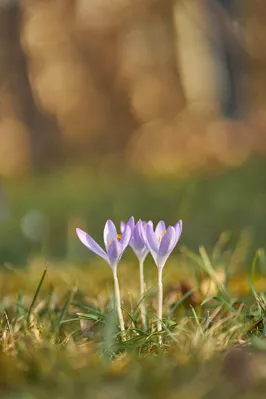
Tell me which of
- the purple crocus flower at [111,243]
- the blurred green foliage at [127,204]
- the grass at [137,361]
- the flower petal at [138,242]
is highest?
the purple crocus flower at [111,243]

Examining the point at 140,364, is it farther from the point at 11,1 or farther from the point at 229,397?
the point at 11,1

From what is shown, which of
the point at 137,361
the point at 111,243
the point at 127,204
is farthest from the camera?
the point at 127,204

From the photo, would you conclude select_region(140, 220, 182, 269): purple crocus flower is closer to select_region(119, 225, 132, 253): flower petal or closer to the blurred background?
select_region(119, 225, 132, 253): flower petal

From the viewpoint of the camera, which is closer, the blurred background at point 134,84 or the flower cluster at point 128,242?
the flower cluster at point 128,242

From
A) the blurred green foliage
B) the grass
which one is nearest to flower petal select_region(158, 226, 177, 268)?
the grass

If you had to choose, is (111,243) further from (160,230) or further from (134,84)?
(134,84)

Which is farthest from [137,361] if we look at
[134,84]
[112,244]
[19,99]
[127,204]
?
[19,99]

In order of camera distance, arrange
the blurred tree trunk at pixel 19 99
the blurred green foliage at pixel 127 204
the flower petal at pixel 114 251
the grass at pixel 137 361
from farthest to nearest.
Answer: the blurred tree trunk at pixel 19 99 → the blurred green foliage at pixel 127 204 → the flower petal at pixel 114 251 → the grass at pixel 137 361

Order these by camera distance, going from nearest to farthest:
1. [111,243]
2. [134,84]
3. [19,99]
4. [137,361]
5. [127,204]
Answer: [137,361] → [111,243] → [127,204] → [134,84] → [19,99]

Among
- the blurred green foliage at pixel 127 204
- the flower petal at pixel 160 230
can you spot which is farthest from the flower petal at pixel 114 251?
the blurred green foliage at pixel 127 204

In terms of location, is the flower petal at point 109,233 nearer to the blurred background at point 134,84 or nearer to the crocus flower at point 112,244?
the crocus flower at point 112,244

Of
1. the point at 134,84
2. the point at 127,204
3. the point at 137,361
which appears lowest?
the point at 127,204
